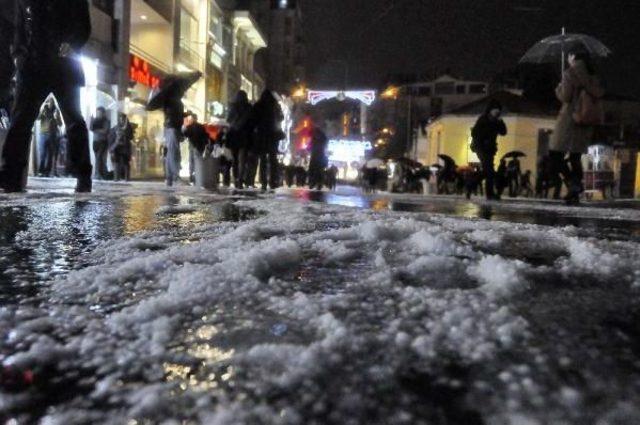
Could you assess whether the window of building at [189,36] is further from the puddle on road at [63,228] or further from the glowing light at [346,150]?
the glowing light at [346,150]

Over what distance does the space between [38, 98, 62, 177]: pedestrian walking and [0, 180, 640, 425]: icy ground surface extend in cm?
1131

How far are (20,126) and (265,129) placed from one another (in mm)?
6717

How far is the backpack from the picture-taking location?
8383mm

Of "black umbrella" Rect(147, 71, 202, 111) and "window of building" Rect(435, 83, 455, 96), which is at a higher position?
"window of building" Rect(435, 83, 455, 96)

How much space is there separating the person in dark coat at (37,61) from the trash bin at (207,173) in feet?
14.5

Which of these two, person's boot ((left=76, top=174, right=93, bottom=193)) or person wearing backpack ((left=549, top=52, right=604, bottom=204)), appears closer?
person's boot ((left=76, top=174, right=93, bottom=193))

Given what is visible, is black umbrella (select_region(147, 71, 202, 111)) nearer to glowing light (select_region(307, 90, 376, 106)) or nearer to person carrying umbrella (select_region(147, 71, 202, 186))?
person carrying umbrella (select_region(147, 71, 202, 186))

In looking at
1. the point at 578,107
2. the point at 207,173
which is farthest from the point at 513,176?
the point at 207,173

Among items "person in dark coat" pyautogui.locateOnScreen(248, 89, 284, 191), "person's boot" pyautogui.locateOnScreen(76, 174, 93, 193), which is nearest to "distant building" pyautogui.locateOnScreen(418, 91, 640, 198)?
"person in dark coat" pyautogui.locateOnScreen(248, 89, 284, 191)

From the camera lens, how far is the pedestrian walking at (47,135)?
13.2 meters

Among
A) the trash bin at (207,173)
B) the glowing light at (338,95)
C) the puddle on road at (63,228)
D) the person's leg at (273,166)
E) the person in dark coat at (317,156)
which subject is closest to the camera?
the puddle on road at (63,228)

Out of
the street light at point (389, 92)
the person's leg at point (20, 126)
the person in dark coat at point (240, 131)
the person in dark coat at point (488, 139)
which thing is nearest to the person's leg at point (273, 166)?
the person in dark coat at point (240, 131)

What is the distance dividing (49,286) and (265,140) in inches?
413

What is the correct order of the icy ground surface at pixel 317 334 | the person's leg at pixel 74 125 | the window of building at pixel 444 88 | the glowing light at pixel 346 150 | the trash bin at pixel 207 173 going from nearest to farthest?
the icy ground surface at pixel 317 334 → the person's leg at pixel 74 125 → the trash bin at pixel 207 173 → the glowing light at pixel 346 150 → the window of building at pixel 444 88
